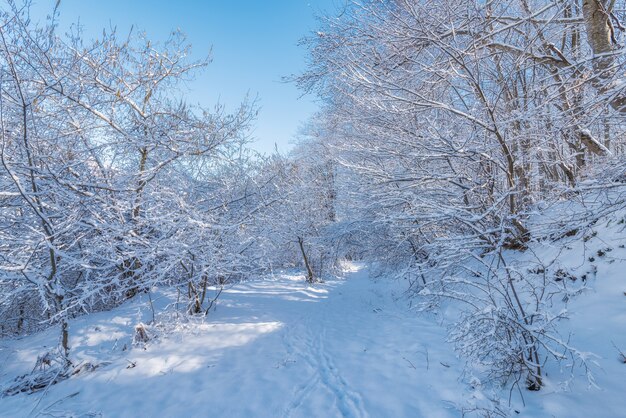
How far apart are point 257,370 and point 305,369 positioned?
67cm

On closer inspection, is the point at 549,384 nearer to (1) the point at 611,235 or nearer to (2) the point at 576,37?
(1) the point at 611,235

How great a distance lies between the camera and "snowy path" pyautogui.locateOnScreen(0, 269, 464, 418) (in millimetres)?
3129

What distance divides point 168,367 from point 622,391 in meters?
5.01

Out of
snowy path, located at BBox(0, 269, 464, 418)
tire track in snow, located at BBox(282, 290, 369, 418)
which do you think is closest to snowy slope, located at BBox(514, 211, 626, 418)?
snowy path, located at BBox(0, 269, 464, 418)

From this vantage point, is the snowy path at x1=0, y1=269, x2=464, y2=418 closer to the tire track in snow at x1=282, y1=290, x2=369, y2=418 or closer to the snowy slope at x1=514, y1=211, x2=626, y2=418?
the tire track in snow at x1=282, y1=290, x2=369, y2=418

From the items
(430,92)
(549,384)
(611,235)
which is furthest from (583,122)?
(611,235)

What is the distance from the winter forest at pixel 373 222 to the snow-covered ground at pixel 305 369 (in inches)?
1.2

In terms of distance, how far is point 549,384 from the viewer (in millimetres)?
2846

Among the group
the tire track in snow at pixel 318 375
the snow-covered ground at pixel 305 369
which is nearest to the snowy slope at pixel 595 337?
the snow-covered ground at pixel 305 369

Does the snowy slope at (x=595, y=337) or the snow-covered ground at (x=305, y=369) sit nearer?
the snowy slope at (x=595, y=337)

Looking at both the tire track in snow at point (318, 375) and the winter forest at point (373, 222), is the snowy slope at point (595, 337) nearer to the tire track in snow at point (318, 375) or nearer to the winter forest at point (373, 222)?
the winter forest at point (373, 222)

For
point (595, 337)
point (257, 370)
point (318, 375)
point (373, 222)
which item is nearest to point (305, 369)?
point (318, 375)

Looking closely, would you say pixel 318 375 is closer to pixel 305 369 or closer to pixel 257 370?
pixel 305 369

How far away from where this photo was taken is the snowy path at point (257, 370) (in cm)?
313
